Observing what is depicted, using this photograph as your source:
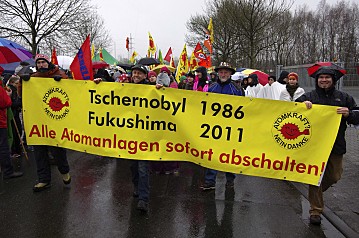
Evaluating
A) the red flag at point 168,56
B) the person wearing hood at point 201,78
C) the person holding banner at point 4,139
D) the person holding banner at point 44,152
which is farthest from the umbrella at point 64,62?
the person holding banner at point 44,152

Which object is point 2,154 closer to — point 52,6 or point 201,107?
point 201,107

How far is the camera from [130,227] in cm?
384

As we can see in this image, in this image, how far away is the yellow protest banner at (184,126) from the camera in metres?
3.96

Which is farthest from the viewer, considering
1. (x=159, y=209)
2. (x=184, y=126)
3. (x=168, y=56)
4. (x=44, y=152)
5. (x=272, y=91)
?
(x=168, y=56)

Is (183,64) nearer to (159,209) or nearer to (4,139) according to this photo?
(4,139)

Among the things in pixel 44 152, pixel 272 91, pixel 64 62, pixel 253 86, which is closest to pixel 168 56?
pixel 64 62

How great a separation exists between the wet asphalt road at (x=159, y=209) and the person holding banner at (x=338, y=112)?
1.03ft

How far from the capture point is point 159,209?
4.38 m

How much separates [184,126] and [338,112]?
1837 millimetres

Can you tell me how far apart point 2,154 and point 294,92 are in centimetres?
534

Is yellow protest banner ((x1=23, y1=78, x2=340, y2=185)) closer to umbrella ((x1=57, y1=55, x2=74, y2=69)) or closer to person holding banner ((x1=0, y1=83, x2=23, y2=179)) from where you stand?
person holding banner ((x1=0, y1=83, x2=23, y2=179))

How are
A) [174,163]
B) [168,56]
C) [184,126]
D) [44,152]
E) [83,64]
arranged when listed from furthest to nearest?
[168,56] < [174,163] < [83,64] < [44,152] < [184,126]

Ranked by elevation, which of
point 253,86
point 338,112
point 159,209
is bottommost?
point 159,209

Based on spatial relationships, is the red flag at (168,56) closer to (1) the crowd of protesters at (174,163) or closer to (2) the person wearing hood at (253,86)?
(2) the person wearing hood at (253,86)
